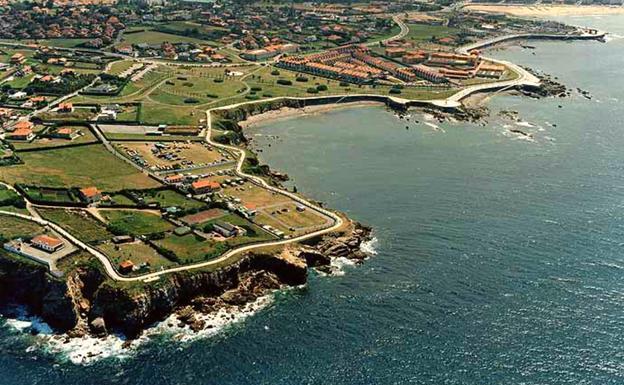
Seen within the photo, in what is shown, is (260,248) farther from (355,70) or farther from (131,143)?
(355,70)

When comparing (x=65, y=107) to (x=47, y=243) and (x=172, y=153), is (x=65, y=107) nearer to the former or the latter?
(x=172, y=153)

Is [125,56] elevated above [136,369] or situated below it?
above

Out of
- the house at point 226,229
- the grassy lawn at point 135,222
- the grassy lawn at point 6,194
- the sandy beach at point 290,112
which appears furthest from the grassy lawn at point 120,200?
the sandy beach at point 290,112

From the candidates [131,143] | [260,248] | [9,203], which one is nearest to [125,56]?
[131,143]

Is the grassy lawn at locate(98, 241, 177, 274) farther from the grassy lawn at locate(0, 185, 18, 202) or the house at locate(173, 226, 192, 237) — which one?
the grassy lawn at locate(0, 185, 18, 202)

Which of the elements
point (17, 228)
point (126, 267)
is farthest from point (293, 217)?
point (17, 228)

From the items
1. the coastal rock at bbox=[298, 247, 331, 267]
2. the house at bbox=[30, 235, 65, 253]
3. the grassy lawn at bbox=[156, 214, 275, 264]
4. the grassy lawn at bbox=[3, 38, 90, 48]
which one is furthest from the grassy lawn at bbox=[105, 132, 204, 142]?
the grassy lawn at bbox=[3, 38, 90, 48]
